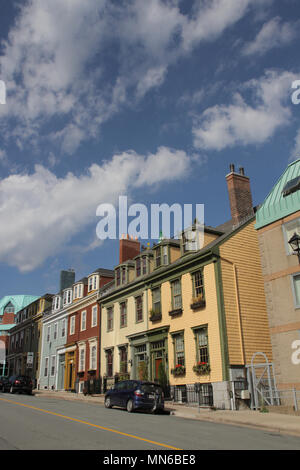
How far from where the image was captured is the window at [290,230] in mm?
20159

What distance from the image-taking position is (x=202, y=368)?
22.5 meters

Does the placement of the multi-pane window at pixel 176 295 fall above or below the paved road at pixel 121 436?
above

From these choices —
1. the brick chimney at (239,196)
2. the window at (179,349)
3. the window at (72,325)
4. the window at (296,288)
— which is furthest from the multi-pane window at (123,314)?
the window at (296,288)

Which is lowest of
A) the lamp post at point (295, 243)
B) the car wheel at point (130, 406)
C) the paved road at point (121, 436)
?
the paved road at point (121, 436)

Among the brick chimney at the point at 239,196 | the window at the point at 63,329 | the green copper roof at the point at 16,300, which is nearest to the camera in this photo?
the brick chimney at the point at 239,196

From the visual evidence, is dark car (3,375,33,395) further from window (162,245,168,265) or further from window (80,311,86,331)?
window (162,245,168,265)

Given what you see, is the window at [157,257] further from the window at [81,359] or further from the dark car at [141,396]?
the window at [81,359]

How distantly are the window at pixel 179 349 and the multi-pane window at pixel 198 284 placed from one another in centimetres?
289

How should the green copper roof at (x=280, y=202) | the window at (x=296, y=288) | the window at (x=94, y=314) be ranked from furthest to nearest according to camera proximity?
the window at (x=94, y=314) < the green copper roof at (x=280, y=202) < the window at (x=296, y=288)

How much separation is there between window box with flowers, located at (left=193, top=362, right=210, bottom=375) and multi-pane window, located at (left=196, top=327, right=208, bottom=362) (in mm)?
331

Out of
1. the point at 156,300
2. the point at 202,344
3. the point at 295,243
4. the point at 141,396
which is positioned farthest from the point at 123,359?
the point at 295,243
